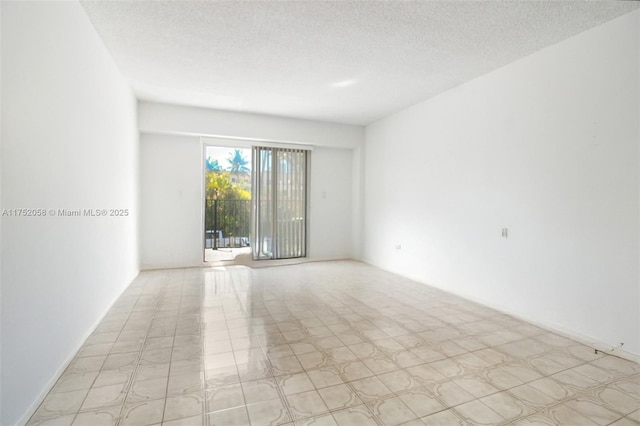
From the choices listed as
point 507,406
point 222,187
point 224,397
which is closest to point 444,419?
point 507,406

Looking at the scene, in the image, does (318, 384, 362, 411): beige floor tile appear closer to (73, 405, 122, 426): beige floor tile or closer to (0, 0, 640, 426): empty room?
(0, 0, 640, 426): empty room

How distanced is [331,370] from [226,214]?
204 inches

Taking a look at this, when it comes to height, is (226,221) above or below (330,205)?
below

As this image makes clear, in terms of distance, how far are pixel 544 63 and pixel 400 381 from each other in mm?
3211

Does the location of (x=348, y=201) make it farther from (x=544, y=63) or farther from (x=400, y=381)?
(x=400, y=381)

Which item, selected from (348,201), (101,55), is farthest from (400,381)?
(348,201)

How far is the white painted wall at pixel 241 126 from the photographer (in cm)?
503

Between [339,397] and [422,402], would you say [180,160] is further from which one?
[422,402]

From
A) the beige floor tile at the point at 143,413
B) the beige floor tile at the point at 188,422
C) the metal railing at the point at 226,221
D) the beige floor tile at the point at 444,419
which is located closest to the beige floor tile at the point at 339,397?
the beige floor tile at the point at 444,419

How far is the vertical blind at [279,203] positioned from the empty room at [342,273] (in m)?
0.95

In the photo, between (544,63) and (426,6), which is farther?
(544,63)

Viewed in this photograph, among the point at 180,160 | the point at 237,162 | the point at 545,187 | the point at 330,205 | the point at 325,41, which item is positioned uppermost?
the point at 325,41

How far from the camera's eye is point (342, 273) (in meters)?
5.30

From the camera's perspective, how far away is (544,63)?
3.11 meters
